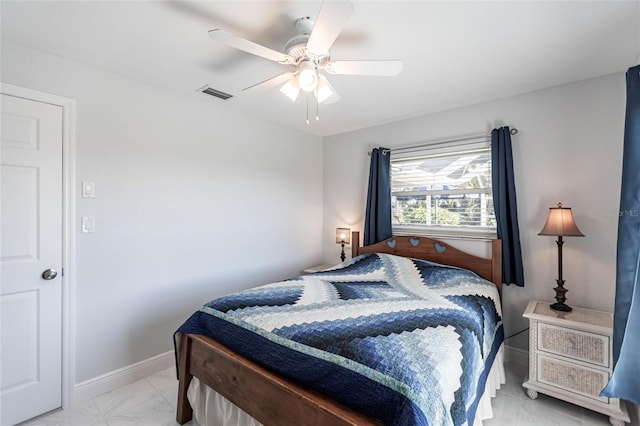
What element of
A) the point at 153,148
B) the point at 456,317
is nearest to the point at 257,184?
the point at 153,148

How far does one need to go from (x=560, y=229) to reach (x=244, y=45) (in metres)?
2.46

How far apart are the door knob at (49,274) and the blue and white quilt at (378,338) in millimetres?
984

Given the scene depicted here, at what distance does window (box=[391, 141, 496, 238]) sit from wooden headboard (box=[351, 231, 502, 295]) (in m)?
0.17

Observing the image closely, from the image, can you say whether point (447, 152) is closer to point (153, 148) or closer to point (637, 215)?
point (637, 215)

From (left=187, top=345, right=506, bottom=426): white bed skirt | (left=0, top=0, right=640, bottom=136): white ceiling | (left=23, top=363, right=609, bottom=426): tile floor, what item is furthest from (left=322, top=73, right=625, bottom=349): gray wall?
(left=187, top=345, right=506, bottom=426): white bed skirt

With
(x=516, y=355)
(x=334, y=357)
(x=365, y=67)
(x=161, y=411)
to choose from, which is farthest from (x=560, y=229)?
(x=161, y=411)

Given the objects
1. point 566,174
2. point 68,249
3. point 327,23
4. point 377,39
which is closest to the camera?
point 327,23

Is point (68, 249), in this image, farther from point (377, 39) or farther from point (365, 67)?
point (377, 39)

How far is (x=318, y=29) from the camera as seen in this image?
135cm

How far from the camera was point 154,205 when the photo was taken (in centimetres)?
248

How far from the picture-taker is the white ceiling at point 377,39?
5.08 ft

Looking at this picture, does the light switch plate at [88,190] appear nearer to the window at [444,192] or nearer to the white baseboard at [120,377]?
the white baseboard at [120,377]

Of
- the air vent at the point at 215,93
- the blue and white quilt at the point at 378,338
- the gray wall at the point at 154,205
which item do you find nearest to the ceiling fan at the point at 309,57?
the air vent at the point at 215,93

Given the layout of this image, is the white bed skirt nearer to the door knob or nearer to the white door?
the white door
